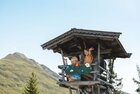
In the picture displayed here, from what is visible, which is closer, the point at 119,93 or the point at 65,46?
the point at 65,46

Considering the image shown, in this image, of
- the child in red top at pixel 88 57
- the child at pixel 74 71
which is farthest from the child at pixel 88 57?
the child at pixel 74 71

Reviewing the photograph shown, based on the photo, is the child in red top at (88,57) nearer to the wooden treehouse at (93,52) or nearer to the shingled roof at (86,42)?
the wooden treehouse at (93,52)

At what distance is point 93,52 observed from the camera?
19.6m

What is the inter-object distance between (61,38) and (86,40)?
1488 mm

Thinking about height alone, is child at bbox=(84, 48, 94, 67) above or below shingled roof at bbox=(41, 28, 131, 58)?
below

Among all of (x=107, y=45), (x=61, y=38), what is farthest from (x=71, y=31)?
(x=107, y=45)

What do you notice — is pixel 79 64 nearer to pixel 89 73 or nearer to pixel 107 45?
pixel 89 73

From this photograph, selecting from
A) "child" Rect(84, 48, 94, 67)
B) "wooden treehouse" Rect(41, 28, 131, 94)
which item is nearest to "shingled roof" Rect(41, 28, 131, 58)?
"wooden treehouse" Rect(41, 28, 131, 94)

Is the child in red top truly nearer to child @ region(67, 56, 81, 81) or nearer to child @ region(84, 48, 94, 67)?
child @ region(84, 48, 94, 67)

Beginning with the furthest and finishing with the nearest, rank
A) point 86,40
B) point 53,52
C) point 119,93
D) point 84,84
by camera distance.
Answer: point 119,93 < point 53,52 < point 86,40 < point 84,84

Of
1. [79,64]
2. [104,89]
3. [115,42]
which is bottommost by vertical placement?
[104,89]

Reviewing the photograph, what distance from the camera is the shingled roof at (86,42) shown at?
713 inches

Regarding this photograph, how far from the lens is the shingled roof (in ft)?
59.4

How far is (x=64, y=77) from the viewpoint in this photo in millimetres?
18906
